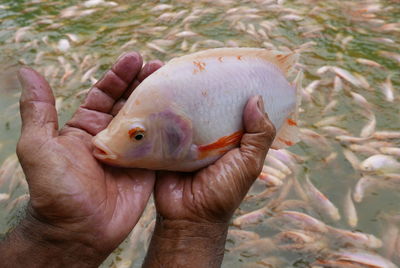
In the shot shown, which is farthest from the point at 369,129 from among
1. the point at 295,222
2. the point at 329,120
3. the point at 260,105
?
the point at 260,105

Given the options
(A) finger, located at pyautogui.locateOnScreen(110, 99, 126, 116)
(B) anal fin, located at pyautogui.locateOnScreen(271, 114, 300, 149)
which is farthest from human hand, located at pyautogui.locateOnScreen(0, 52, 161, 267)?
(B) anal fin, located at pyautogui.locateOnScreen(271, 114, 300, 149)

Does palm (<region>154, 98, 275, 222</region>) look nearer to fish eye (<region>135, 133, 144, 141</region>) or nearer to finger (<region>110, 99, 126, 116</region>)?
fish eye (<region>135, 133, 144, 141</region>)

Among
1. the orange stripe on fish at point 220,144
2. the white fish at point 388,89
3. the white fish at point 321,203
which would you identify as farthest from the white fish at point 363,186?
the orange stripe on fish at point 220,144

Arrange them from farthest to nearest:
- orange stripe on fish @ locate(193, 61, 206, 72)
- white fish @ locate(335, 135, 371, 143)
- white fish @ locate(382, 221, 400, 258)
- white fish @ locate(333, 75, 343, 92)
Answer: white fish @ locate(333, 75, 343, 92)
white fish @ locate(335, 135, 371, 143)
white fish @ locate(382, 221, 400, 258)
orange stripe on fish @ locate(193, 61, 206, 72)

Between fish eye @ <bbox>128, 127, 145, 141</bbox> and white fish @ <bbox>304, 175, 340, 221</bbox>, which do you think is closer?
fish eye @ <bbox>128, 127, 145, 141</bbox>

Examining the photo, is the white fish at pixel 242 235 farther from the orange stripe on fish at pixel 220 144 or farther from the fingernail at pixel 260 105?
the fingernail at pixel 260 105

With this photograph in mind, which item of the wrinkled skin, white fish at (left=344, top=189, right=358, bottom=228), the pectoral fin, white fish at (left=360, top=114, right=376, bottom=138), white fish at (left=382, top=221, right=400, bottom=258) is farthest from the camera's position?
white fish at (left=360, top=114, right=376, bottom=138)

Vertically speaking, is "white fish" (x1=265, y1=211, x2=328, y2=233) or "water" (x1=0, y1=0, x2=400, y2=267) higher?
"water" (x1=0, y1=0, x2=400, y2=267)

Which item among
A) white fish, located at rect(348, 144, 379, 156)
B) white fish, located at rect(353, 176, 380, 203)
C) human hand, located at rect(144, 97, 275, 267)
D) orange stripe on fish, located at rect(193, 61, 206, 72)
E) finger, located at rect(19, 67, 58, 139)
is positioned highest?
orange stripe on fish, located at rect(193, 61, 206, 72)
